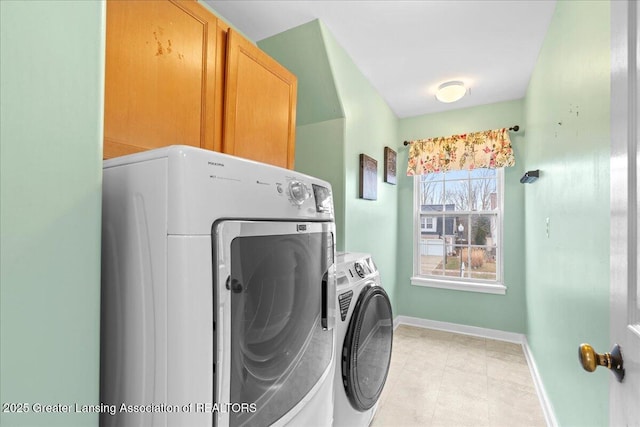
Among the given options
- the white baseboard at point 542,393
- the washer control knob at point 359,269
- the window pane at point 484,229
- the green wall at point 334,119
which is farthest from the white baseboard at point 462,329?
the washer control knob at point 359,269

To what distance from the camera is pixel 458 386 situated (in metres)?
2.19

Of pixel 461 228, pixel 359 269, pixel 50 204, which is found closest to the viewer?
pixel 50 204

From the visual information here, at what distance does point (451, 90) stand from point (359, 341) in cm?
236

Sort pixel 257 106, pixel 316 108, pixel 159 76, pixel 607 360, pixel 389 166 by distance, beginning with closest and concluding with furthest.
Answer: pixel 607 360 → pixel 159 76 → pixel 257 106 → pixel 316 108 → pixel 389 166

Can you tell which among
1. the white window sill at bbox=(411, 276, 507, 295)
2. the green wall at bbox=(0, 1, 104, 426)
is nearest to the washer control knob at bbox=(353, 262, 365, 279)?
the green wall at bbox=(0, 1, 104, 426)

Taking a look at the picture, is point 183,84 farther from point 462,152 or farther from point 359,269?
point 462,152

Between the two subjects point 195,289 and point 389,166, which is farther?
point 389,166

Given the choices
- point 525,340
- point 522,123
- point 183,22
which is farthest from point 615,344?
point 522,123

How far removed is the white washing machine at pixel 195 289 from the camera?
23.1 inches

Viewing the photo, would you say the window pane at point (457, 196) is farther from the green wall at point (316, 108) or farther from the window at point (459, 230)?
the green wall at point (316, 108)

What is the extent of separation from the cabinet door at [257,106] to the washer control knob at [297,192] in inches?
21.1

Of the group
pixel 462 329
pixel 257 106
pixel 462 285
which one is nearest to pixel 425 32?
pixel 257 106

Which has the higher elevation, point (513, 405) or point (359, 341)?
point (359, 341)

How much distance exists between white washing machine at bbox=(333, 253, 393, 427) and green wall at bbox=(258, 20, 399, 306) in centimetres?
70
